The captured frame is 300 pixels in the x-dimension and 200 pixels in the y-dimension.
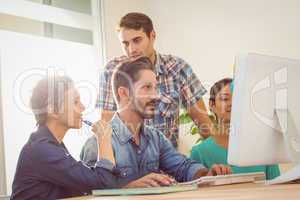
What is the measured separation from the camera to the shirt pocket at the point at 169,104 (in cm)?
236

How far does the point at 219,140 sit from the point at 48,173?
38.9 inches

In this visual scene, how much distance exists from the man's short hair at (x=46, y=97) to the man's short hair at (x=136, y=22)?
0.53 m

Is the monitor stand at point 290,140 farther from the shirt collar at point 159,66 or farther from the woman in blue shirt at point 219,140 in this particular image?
the shirt collar at point 159,66

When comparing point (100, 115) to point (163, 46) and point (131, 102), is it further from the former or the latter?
point (163, 46)

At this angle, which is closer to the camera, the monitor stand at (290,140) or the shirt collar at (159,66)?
the monitor stand at (290,140)

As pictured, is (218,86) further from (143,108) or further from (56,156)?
(56,156)

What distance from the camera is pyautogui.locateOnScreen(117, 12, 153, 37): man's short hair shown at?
241 cm

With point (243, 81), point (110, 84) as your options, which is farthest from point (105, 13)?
point (243, 81)

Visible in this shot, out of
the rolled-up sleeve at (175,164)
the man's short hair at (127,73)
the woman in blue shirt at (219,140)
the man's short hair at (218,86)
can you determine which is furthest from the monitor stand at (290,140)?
the man's short hair at (218,86)

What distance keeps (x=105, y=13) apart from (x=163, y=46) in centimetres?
41

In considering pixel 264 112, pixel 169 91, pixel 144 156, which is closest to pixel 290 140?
pixel 264 112

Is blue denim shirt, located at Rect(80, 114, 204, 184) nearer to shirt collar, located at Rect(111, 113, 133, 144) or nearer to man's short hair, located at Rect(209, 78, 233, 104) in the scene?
shirt collar, located at Rect(111, 113, 133, 144)

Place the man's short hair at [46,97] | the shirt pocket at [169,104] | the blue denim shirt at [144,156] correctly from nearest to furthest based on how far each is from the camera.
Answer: the man's short hair at [46,97], the blue denim shirt at [144,156], the shirt pocket at [169,104]

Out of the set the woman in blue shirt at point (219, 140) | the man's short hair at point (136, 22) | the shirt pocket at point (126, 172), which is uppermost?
the man's short hair at point (136, 22)
